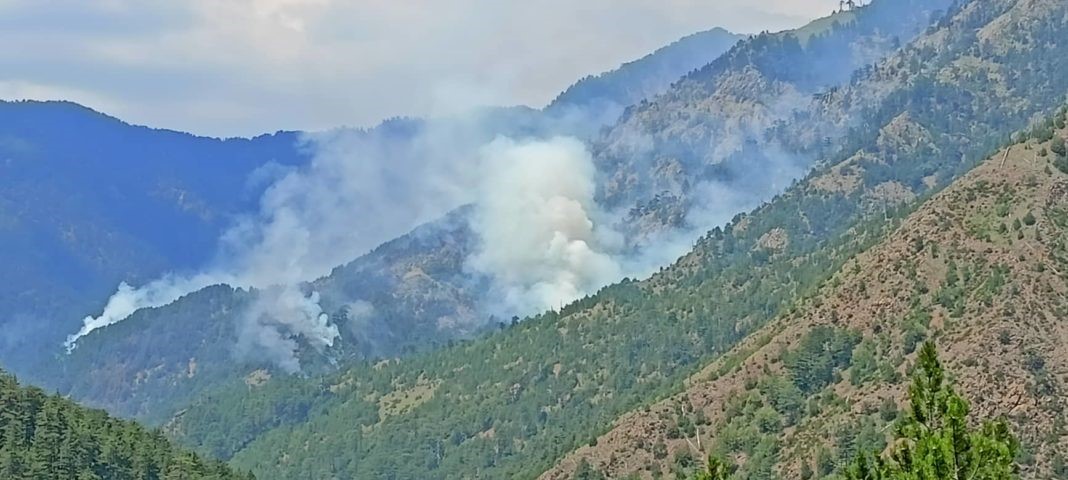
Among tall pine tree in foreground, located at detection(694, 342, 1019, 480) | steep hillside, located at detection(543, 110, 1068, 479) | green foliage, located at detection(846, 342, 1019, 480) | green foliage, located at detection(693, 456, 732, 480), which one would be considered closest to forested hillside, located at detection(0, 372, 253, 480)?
steep hillside, located at detection(543, 110, 1068, 479)

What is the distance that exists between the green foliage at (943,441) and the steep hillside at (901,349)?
2633 inches

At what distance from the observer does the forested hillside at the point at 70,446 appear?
115750 mm

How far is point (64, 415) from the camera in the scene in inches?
5118

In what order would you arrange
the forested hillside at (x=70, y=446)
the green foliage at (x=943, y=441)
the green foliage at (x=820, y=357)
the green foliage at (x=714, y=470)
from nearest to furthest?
the green foliage at (x=943, y=441), the green foliage at (x=714, y=470), the forested hillside at (x=70, y=446), the green foliage at (x=820, y=357)

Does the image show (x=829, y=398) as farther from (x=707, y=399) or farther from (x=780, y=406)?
(x=707, y=399)

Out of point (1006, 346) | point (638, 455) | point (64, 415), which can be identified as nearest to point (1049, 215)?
point (1006, 346)

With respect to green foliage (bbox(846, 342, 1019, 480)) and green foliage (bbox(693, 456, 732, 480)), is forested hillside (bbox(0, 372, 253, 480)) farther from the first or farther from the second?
green foliage (bbox(846, 342, 1019, 480))

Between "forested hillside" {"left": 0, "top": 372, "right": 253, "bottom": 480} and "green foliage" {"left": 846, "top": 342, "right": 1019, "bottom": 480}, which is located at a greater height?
"forested hillside" {"left": 0, "top": 372, "right": 253, "bottom": 480}

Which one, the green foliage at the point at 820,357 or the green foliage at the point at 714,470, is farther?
the green foliage at the point at 820,357

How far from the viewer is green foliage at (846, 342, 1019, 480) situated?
40500mm

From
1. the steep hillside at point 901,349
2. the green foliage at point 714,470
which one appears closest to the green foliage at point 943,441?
the green foliage at point 714,470

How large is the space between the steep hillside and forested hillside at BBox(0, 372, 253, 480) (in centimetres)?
4731

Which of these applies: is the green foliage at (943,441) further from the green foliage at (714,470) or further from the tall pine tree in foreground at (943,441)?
the green foliage at (714,470)

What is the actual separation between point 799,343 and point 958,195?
23769mm
